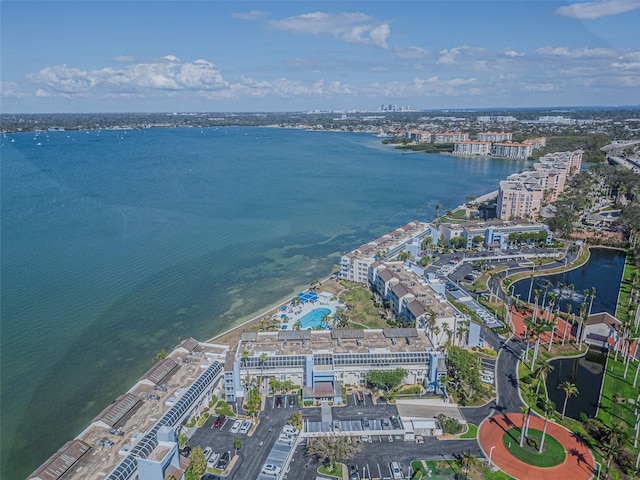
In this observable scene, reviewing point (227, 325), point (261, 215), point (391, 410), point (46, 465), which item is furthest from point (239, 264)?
point (46, 465)

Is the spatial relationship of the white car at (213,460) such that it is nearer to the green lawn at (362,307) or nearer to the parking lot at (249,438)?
the parking lot at (249,438)

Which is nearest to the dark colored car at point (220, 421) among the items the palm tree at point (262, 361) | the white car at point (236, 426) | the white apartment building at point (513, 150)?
the white car at point (236, 426)

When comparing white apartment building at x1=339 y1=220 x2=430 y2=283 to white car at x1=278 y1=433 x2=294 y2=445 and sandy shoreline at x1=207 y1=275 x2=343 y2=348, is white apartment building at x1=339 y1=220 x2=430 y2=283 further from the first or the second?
white car at x1=278 y1=433 x2=294 y2=445

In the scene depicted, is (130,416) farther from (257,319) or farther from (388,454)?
(257,319)

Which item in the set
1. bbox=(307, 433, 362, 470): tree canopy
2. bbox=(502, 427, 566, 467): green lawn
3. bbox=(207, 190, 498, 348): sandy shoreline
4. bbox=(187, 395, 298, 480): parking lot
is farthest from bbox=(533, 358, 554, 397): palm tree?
bbox=(207, 190, 498, 348): sandy shoreline

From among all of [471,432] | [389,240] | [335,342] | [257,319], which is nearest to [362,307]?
[257,319]
